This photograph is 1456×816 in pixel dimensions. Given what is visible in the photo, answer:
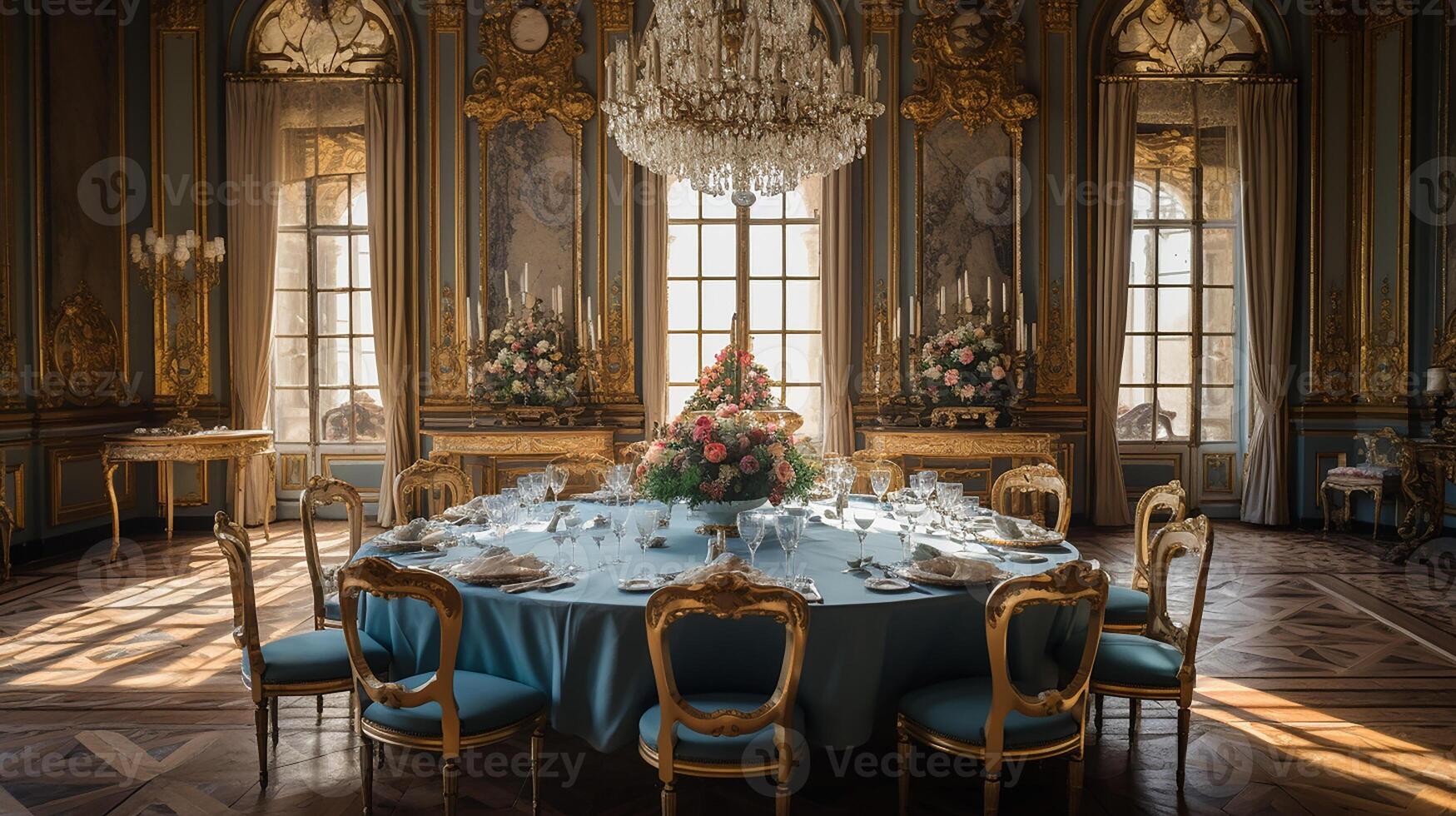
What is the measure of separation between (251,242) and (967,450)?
6008 mm

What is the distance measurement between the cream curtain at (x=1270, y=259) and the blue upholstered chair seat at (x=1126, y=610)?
5428mm

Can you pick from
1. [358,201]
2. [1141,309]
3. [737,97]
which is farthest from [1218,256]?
[358,201]

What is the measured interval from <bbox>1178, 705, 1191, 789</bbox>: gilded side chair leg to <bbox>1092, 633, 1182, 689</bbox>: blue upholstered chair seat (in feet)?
0.40

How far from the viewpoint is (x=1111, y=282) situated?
320 inches

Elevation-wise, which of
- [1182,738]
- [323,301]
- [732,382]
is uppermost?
[323,301]

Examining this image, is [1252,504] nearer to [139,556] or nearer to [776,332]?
[776,332]

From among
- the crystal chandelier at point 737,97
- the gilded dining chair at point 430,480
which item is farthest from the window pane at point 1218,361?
the gilded dining chair at point 430,480

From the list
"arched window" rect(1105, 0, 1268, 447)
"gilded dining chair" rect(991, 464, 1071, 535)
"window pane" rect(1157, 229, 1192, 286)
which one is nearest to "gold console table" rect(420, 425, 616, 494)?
"gilded dining chair" rect(991, 464, 1071, 535)

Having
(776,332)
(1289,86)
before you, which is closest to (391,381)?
(776,332)

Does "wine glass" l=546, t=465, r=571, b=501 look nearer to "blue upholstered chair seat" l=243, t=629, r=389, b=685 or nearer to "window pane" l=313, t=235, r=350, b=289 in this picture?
"blue upholstered chair seat" l=243, t=629, r=389, b=685

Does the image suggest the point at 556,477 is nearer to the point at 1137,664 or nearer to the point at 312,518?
the point at 312,518

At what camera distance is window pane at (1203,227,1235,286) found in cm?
859

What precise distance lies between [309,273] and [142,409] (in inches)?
67.5

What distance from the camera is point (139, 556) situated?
692 cm
